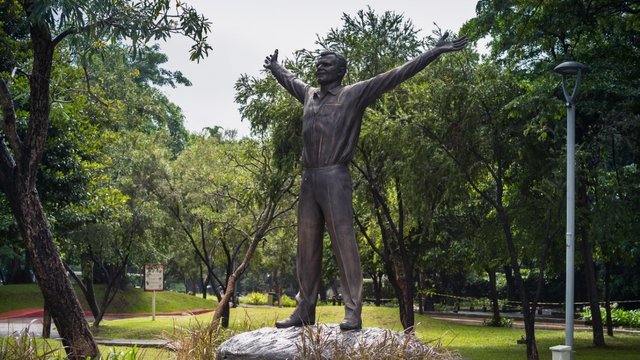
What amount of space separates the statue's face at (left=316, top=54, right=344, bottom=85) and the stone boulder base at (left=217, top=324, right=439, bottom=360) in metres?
2.80

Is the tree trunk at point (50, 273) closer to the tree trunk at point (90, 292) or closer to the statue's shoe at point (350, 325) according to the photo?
the statue's shoe at point (350, 325)

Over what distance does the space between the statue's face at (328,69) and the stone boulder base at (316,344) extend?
280 centimetres

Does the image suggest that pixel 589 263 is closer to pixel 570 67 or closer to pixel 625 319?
pixel 570 67

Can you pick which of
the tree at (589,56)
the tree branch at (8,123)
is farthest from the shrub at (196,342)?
the tree at (589,56)

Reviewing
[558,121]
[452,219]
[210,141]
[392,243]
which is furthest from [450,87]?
[210,141]

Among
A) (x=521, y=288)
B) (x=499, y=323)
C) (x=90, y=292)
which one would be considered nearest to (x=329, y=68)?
(x=521, y=288)

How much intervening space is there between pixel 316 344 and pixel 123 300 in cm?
3469

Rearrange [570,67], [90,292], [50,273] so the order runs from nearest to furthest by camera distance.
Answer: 1. [50,273]
2. [570,67]
3. [90,292]

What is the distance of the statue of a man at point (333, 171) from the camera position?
305 inches

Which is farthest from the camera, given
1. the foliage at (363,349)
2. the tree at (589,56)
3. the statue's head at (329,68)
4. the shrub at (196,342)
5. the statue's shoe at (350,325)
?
the tree at (589,56)

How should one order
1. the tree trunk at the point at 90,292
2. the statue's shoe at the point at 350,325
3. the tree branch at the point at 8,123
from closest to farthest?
1. the statue's shoe at the point at 350,325
2. the tree branch at the point at 8,123
3. the tree trunk at the point at 90,292

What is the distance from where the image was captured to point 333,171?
781 centimetres

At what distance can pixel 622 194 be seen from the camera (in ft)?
53.1

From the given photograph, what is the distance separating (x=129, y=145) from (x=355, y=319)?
69.8 feet
